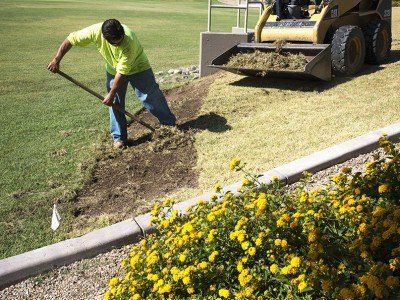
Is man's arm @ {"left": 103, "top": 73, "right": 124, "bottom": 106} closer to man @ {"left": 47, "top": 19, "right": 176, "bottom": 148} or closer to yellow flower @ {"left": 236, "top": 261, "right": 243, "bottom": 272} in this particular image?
man @ {"left": 47, "top": 19, "right": 176, "bottom": 148}

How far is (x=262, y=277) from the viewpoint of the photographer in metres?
2.47

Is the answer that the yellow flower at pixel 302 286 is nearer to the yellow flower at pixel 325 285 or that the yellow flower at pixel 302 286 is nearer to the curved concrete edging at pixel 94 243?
the yellow flower at pixel 325 285

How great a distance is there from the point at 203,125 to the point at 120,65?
57.8 inches

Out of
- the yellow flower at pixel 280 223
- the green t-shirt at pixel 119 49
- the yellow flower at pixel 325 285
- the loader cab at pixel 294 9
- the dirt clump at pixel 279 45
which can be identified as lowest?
the yellow flower at pixel 325 285

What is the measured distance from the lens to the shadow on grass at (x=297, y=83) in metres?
7.32

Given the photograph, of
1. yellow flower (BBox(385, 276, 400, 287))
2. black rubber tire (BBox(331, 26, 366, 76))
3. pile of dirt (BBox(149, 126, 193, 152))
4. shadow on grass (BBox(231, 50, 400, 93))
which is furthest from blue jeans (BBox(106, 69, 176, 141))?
yellow flower (BBox(385, 276, 400, 287))

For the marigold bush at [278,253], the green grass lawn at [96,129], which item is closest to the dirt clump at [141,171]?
the green grass lawn at [96,129]

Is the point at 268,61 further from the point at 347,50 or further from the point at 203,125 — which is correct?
the point at 203,125

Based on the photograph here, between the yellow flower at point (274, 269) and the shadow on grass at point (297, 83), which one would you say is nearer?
the yellow flower at point (274, 269)

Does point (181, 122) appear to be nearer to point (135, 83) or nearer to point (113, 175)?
point (135, 83)

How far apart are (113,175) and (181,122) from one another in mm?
1809

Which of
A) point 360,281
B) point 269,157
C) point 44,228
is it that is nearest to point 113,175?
point 44,228

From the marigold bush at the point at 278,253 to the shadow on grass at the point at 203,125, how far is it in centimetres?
326

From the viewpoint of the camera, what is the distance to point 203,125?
6473mm
